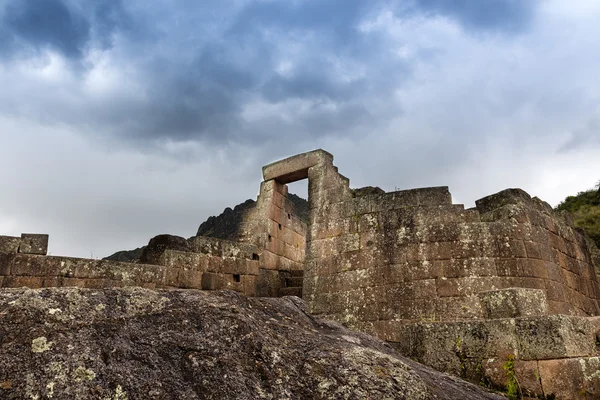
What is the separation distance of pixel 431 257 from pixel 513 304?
4.22 meters

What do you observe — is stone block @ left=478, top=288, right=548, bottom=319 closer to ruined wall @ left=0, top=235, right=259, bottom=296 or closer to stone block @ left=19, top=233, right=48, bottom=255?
ruined wall @ left=0, top=235, right=259, bottom=296

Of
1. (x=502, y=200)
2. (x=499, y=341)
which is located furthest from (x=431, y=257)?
(x=499, y=341)

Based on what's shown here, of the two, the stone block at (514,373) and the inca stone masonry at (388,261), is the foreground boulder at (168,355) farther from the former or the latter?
the inca stone masonry at (388,261)

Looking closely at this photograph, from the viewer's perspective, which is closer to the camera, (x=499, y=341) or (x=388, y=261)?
(x=499, y=341)

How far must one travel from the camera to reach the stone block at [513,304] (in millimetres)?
4848

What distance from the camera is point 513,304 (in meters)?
4.86

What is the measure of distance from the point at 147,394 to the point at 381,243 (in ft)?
26.9

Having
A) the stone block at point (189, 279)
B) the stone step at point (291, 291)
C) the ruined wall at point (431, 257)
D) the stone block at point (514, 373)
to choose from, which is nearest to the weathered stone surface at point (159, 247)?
the stone block at point (189, 279)

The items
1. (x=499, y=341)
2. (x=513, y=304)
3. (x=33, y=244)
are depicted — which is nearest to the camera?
(x=499, y=341)

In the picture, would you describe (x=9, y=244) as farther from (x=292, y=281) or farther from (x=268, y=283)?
(x=292, y=281)

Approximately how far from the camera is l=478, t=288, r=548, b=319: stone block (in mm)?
4848

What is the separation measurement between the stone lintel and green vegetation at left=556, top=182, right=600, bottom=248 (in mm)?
12715

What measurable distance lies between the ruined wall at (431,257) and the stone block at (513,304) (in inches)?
124

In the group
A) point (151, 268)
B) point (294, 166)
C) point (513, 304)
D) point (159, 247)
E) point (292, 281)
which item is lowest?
point (513, 304)
